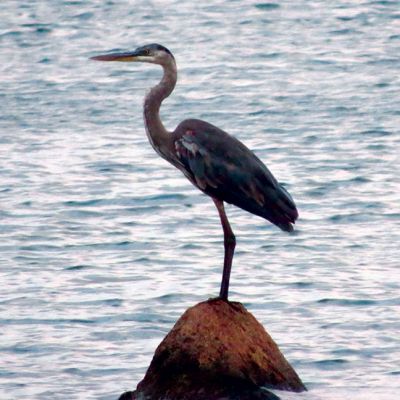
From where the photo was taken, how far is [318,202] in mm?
18266

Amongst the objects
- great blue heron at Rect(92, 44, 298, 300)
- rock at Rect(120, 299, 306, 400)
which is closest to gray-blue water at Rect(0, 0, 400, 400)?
rock at Rect(120, 299, 306, 400)

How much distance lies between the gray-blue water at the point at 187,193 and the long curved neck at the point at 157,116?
73.7 inches

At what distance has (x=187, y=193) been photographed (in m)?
18.9

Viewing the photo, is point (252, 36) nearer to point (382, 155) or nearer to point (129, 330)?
point (382, 155)

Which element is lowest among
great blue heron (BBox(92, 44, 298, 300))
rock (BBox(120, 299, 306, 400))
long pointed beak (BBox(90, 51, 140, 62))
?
rock (BBox(120, 299, 306, 400))

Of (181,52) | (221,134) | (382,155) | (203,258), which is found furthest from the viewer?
(181,52)

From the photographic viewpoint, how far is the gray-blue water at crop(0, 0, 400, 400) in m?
12.8

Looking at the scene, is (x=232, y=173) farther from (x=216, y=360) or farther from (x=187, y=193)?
(x=187, y=193)

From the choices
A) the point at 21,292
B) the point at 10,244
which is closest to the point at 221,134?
the point at 21,292

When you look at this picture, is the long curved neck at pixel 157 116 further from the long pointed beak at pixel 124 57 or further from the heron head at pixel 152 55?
the long pointed beak at pixel 124 57

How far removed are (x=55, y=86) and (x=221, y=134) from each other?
1410 cm

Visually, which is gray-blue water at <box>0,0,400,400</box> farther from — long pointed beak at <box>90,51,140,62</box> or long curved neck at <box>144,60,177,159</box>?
long pointed beak at <box>90,51,140,62</box>

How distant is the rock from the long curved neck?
4.53 feet

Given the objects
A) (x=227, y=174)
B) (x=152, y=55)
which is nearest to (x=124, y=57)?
(x=152, y=55)
